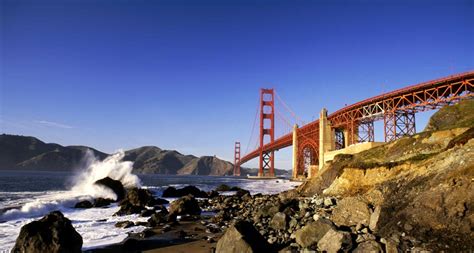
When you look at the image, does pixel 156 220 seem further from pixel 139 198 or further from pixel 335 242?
pixel 335 242

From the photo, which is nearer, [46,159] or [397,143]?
[397,143]

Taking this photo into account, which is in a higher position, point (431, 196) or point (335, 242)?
point (431, 196)

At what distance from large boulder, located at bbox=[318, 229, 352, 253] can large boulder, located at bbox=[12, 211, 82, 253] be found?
25.6 ft

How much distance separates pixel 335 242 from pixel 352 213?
9.68ft

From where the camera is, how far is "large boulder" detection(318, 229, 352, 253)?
8.45 metres

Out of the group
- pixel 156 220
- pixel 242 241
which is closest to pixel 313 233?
pixel 242 241

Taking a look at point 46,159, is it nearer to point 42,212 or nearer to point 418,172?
point 42,212

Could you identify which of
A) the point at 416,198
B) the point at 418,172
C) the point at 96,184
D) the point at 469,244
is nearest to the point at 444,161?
the point at 418,172

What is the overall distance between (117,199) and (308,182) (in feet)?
61.8

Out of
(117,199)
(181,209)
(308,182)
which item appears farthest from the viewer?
(117,199)

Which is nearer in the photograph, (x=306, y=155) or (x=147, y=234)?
(x=147, y=234)

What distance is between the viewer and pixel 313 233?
9594mm

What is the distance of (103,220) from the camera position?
1745 centimetres

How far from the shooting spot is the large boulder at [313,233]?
9.45 metres
